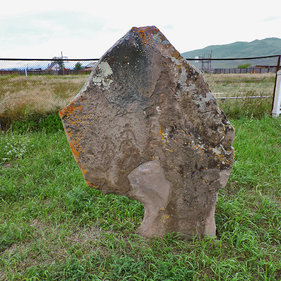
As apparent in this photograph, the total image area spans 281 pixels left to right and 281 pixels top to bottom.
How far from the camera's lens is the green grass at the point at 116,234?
2.13m

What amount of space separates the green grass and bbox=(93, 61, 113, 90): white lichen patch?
4.73ft

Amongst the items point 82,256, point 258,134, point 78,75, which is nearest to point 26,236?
point 82,256

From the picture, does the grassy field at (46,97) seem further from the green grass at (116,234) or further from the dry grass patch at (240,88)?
the green grass at (116,234)

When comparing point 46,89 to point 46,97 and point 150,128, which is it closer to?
point 46,97

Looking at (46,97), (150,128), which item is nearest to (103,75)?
(150,128)

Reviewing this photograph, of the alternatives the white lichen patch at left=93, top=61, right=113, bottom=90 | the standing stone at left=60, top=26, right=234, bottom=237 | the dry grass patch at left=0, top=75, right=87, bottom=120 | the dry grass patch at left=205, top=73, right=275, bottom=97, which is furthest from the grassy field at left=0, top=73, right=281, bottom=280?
the dry grass patch at left=205, top=73, right=275, bottom=97

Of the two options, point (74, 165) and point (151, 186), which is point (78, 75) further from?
point (151, 186)

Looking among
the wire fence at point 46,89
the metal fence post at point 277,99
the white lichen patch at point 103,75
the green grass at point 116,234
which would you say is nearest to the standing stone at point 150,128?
the white lichen patch at point 103,75

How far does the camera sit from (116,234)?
2529 mm

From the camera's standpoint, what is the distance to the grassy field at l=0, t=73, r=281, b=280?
213 centimetres

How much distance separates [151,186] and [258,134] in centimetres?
374

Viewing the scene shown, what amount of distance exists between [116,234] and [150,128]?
1.13 metres

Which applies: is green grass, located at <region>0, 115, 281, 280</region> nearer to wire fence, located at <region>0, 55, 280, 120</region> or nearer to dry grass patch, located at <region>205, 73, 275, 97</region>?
wire fence, located at <region>0, 55, 280, 120</region>

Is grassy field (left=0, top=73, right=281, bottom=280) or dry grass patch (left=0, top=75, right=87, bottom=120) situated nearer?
grassy field (left=0, top=73, right=281, bottom=280)
